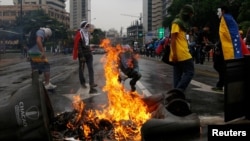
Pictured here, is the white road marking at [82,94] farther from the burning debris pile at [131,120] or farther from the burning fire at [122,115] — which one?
the burning debris pile at [131,120]

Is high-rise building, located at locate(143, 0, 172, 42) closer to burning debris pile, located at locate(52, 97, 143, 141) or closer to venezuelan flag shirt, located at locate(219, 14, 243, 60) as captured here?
venezuelan flag shirt, located at locate(219, 14, 243, 60)

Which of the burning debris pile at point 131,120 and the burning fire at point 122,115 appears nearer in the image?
the burning debris pile at point 131,120

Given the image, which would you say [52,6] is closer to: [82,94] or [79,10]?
[79,10]

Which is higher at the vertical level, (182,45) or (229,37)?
(229,37)

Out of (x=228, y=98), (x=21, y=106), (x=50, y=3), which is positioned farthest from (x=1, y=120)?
(x=50, y=3)

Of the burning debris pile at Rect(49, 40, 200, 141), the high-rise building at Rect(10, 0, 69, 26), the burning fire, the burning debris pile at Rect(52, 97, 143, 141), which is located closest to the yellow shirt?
the burning fire

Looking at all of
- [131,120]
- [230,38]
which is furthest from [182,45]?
[131,120]

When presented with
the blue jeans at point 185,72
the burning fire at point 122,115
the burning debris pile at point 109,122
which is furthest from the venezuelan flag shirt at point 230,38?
the burning debris pile at point 109,122

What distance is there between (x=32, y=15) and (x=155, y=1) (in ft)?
305

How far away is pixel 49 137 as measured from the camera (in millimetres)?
5168

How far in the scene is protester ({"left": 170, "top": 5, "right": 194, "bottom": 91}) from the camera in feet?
27.0

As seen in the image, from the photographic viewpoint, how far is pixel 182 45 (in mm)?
8328

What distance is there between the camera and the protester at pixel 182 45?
324 inches

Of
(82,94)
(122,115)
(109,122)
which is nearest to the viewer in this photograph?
(109,122)
